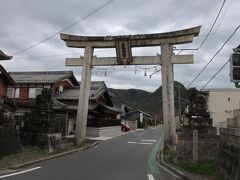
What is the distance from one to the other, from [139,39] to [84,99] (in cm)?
594

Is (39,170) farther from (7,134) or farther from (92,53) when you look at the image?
(92,53)

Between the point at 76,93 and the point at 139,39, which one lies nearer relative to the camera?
the point at 139,39

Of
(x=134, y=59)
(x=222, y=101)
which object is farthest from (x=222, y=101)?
(x=134, y=59)

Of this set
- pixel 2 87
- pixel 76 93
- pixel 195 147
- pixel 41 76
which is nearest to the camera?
pixel 195 147

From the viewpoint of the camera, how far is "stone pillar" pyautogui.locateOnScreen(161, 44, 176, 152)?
22266 millimetres

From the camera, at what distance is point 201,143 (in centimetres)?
1478

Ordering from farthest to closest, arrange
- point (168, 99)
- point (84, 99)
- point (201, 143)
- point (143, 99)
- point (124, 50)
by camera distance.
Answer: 1. point (143, 99)
2. point (84, 99)
3. point (124, 50)
4. point (168, 99)
5. point (201, 143)

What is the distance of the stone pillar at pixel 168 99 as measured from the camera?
2227 cm

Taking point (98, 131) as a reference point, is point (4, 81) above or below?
above

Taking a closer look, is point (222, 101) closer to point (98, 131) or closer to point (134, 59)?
point (98, 131)

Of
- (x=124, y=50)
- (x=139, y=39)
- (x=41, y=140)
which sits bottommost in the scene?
(x=41, y=140)

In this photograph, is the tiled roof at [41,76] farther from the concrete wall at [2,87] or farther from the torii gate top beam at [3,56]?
the torii gate top beam at [3,56]

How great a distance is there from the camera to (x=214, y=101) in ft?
155

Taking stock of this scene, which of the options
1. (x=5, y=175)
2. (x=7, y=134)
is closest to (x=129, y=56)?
(x=7, y=134)
